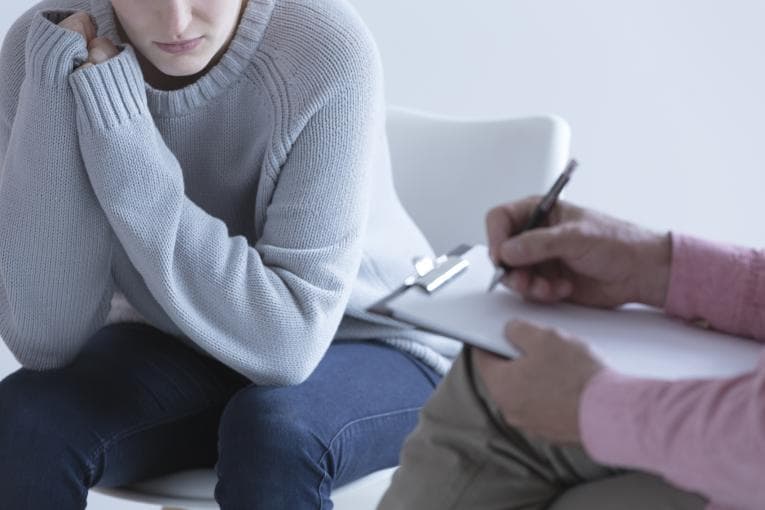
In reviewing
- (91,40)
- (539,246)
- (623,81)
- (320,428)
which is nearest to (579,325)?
(539,246)

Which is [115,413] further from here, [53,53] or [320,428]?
[53,53]

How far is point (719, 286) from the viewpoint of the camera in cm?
107

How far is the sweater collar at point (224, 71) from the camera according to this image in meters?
1.50

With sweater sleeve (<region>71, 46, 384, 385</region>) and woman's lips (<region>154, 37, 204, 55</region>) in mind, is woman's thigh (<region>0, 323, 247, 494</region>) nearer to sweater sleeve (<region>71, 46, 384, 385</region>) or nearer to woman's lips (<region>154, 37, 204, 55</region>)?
sweater sleeve (<region>71, 46, 384, 385</region>)

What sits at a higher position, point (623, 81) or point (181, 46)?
point (181, 46)

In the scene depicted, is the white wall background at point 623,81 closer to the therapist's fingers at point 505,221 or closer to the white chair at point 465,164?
the white chair at point 465,164

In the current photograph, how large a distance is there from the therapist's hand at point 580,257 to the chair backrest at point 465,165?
65 cm

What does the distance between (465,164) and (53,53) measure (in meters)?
0.67

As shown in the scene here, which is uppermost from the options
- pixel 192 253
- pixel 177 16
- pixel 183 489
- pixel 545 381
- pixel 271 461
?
pixel 177 16

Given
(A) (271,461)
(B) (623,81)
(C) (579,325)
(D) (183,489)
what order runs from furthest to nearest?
(B) (623,81), (D) (183,489), (A) (271,461), (C) (579,325)

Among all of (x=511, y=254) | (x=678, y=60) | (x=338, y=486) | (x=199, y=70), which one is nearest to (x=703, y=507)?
(x=511, y=254)

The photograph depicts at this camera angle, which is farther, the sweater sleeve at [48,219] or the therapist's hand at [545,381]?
the sweater sleeve at [48,219]

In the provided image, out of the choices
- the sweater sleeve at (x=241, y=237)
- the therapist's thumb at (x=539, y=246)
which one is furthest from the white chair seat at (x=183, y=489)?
the therapist's thumb at (x=539, y=246)

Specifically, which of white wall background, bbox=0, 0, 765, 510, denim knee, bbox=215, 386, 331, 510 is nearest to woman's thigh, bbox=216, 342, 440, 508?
denim knee, bbox=215, 386, 331, 510
